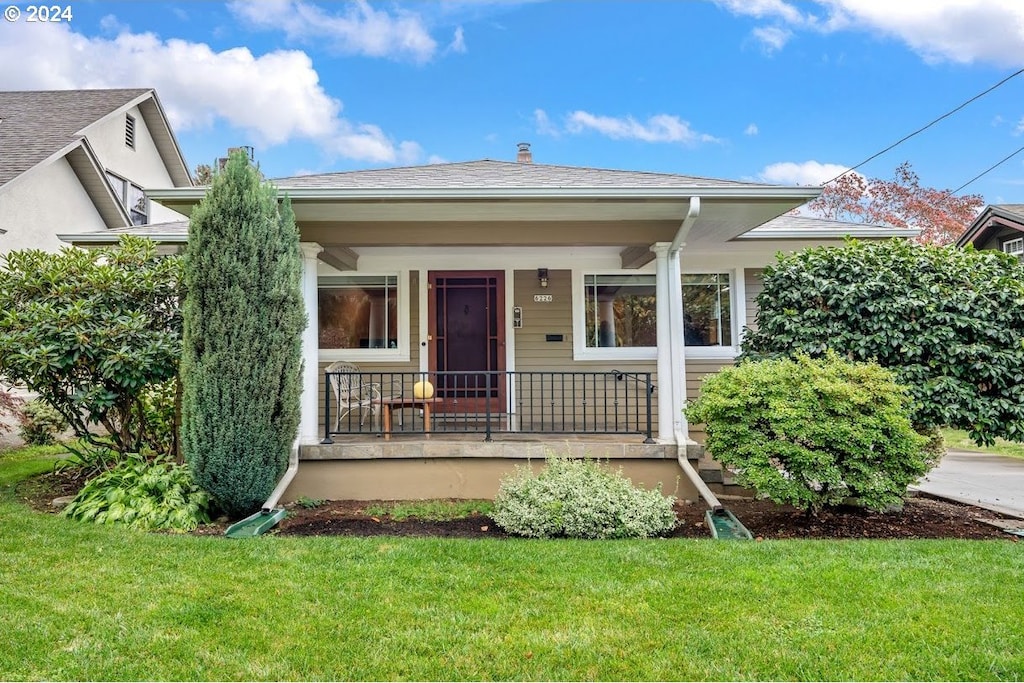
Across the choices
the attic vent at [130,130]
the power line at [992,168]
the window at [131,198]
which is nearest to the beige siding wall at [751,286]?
the power line at [992,168]

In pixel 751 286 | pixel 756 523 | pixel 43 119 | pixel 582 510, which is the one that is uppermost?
pixel 43 119

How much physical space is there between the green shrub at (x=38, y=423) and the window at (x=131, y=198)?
324 inches

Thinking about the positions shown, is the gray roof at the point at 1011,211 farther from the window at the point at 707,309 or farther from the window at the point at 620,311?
the window at the point at 620,311

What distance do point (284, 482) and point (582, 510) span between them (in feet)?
8.43

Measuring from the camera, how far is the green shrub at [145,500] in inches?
170

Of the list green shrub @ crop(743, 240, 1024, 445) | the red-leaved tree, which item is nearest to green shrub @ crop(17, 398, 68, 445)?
green shrub @ crop(743, 240, 1024, 445)

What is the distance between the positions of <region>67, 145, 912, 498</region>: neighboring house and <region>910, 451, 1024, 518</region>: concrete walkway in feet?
8.54

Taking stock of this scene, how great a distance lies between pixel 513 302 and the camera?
289 inches

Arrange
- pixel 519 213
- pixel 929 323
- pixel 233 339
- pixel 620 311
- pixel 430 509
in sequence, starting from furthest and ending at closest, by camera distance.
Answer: pixel 620 311
pixel 519 213
pixel 430 509
pixel 929 323
pixel 233 339

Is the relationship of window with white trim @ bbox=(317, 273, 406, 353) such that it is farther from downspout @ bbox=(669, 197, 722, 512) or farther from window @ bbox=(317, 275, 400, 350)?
downspout @ bbox=(669, 197, 722, 512)

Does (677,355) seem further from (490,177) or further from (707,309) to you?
(490,177)

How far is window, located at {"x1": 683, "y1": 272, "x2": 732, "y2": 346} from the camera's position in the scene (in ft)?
23.5

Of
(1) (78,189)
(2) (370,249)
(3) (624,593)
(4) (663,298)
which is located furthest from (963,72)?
(1) (78,189)

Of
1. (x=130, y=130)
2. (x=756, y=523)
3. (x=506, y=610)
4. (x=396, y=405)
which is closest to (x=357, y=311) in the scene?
(x=396, y=405)
